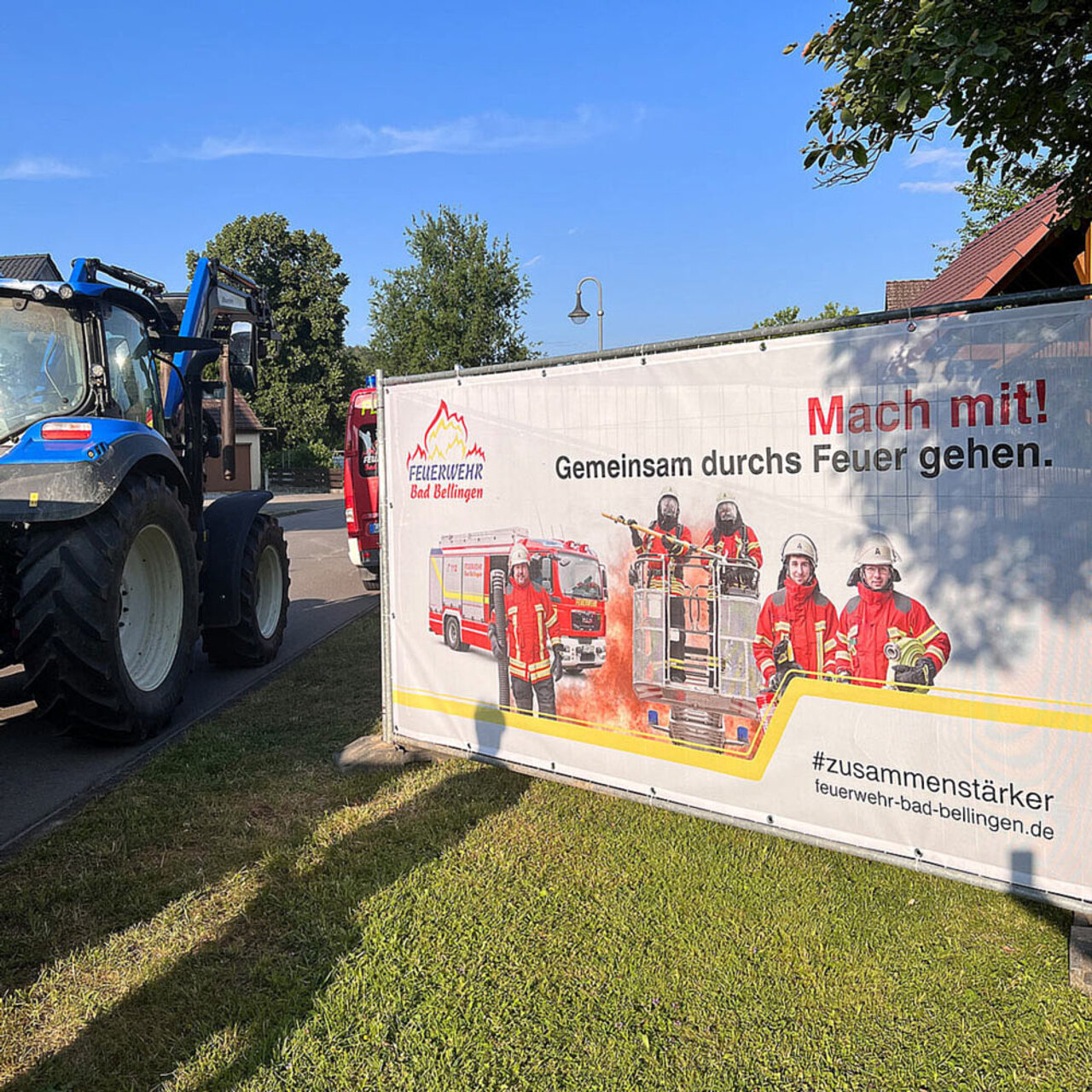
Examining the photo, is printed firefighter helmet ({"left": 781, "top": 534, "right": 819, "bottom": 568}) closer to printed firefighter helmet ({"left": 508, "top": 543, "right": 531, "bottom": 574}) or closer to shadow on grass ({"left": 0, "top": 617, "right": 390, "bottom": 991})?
printed firefighter helmet ({"left": 508, "top": 543, "right": 531, "bottom": 574})

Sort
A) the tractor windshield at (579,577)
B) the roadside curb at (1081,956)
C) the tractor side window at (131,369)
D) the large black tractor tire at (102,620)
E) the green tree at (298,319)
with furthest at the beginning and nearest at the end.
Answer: the green tree at (298,319) → the tractor side window at (131,369) → the large black tractor tire at (102,620) → the tractor windshield at (579,577) → the roadside curb at (1081,956)

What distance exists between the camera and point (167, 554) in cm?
614

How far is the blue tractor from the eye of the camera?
16.6ft

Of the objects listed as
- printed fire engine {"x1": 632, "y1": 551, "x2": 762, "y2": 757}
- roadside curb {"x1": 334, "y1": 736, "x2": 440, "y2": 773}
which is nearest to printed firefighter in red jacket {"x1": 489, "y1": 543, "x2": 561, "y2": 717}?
printed fire engine {"x1": 632, "y1": 551, "x2": 762, "y2": 757}

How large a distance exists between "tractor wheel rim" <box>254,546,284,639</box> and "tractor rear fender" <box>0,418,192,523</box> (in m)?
2.73

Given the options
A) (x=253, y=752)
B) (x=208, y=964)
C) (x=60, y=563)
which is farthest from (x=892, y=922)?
(x=60, y=563)

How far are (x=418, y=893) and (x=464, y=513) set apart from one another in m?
1.94

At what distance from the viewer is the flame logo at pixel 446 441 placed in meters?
4.73

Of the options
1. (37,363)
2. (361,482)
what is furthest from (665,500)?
(361,482)

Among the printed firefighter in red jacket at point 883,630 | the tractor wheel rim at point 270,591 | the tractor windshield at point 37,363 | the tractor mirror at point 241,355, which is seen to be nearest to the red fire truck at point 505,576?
the printed firefighter in red jacket at point 883,630

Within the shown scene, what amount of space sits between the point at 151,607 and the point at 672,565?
3.98 metres

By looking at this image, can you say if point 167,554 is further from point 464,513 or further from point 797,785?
point 797,785

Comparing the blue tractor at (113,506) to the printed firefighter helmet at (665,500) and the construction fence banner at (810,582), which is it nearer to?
the construction fence banner at (810,582)

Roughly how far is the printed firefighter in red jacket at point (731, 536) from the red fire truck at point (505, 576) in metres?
0.63
